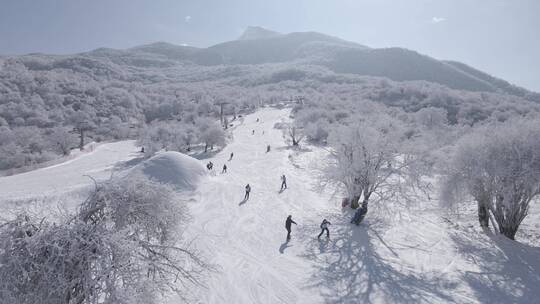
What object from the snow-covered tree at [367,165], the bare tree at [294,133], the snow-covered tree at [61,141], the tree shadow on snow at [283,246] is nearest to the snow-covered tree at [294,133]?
the bare tree at [294,133]

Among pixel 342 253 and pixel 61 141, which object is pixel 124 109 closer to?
pixel 61 141

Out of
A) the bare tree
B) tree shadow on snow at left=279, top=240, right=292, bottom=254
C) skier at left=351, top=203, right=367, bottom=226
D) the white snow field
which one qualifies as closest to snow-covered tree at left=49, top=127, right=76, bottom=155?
the white snow field

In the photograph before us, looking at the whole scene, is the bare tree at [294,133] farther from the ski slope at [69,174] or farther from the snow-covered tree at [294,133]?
the ski slope at [69,174]

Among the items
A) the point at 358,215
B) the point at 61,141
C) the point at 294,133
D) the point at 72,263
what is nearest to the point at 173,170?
the point at 358,215

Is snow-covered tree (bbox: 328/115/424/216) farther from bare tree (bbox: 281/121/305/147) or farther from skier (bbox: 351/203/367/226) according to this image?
bare tree (bbox: 281/121/305/147)

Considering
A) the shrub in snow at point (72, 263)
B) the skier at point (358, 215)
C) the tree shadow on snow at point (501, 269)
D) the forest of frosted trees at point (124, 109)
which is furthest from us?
the forest of frosted trees at point (124, 109)

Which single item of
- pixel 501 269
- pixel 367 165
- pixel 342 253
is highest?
pixel 367 165
